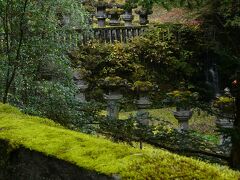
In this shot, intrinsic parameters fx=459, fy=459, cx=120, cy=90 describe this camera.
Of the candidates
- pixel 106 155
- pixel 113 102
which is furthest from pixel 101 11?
pixel 106 155

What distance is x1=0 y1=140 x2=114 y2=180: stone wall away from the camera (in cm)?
347

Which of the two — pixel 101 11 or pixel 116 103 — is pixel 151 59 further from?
pixel 116 103

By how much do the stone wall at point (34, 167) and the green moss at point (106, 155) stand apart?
48 mm

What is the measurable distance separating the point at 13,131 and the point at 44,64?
4.58 meters

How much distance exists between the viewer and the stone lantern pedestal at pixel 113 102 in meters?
9.75

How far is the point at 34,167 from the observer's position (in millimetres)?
3934

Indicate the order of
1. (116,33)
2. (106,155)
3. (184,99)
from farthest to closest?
(116,33) → (184,99) → (106,155)

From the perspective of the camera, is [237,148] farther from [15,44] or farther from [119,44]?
[119,44]

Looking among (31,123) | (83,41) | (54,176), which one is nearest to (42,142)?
(54,176)

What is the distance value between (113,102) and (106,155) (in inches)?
258

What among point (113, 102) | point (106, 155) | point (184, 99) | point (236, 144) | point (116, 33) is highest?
point (106, 155)

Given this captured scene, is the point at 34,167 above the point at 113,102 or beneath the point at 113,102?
above

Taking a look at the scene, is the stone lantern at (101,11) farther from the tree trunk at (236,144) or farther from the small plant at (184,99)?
the tree trunk at (236,144)

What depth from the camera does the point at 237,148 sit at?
4957 mm
